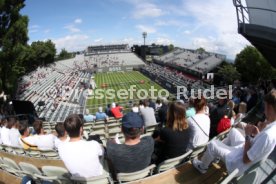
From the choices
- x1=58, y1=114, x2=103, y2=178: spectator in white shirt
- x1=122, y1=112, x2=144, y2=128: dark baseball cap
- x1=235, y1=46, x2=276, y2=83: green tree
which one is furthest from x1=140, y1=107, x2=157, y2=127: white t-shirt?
x1=235, y1=46, x2=276, y2=83: green tree

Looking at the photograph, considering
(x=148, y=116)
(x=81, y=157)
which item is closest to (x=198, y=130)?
(x=81, y=157)

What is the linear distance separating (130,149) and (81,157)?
677 millimetres

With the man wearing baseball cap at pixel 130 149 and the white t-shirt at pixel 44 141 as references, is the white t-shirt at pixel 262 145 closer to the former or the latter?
the man wearing baseball cap at pixel 130 149

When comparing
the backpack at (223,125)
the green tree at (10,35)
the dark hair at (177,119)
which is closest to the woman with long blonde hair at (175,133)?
the dark hair at (177,119)

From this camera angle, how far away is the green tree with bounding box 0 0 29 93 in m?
18.8

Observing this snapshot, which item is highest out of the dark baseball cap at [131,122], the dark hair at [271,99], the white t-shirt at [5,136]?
the dark hair at [271,99]

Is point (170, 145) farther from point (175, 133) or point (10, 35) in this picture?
point (10, 35)

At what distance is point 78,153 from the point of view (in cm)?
349

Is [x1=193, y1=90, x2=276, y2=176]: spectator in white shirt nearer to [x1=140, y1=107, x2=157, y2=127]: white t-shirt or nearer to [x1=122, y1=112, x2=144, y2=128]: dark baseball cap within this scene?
[x1=122, y1=112, x2=144, y2=128]: dark baseball cap

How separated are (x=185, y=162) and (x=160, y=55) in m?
101

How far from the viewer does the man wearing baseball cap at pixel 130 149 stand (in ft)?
11.7

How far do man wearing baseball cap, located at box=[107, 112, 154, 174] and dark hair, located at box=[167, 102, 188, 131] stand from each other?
2.22 feet

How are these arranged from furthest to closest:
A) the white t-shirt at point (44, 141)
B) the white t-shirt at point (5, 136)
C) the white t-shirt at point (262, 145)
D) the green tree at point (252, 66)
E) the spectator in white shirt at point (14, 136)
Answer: the green tree at point (252, 66), the white t-shirt at point (5, 136), the spectator in white shirt at point (14, 136), the white t-shirt at point (44, 141), the white t-shirt at point (262, 145)

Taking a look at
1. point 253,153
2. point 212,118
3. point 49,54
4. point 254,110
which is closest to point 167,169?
point 253,153
